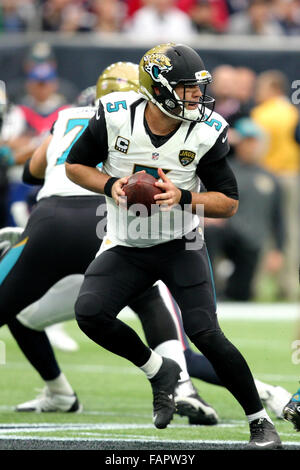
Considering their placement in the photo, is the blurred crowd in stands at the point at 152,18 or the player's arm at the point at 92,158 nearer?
the player's arm at the point at 92,158

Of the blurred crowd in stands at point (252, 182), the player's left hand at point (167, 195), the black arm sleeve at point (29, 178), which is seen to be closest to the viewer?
the player's left hand at point (167, 195)

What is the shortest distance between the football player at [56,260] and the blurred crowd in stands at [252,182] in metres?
5.43

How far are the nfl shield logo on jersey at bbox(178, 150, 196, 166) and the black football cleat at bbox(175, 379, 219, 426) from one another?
133cm

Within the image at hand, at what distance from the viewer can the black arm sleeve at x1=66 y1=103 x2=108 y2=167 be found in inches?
190

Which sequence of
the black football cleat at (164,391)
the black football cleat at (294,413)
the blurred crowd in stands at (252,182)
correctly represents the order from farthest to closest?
1. the blurred crowd in stands at (252,182)
2. the black football cleat at (294,413)
3. the black football cleat at (164,391)

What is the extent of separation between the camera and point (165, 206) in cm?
462

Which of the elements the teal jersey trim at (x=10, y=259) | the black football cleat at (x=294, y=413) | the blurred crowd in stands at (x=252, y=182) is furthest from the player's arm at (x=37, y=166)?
the blurred crowd in stands at (x=252, y=182)

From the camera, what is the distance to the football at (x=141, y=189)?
181 inches

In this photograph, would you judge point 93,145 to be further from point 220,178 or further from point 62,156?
point 62,156

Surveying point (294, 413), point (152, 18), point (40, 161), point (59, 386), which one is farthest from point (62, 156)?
point (152, 18)

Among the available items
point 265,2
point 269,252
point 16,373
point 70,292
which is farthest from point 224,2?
point 70,292

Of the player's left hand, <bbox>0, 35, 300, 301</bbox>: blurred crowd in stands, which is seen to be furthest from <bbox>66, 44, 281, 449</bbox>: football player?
<bbox>0, 35, 300, 301</bbox>: blurred crowd in stands

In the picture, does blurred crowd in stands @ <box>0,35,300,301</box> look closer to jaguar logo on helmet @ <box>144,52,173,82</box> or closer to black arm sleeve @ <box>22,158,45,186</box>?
black arm sleeve @ <box>22,158,45,186</box>

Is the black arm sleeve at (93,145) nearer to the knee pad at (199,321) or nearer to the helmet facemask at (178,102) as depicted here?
the helmet facemask at (178,102)
